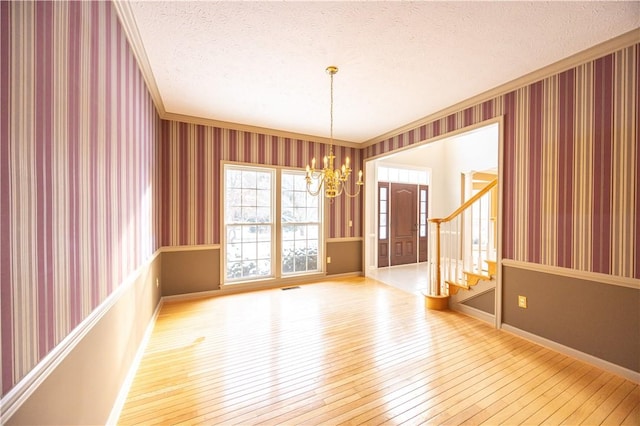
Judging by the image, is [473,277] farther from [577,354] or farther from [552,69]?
[552,69]

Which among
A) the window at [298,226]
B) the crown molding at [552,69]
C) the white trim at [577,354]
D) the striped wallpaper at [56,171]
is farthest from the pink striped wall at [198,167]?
the white trim at [577,354]

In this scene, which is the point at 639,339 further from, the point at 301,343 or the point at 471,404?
the point at 301,343

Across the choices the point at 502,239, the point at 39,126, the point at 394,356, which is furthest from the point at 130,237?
the point at 502,239

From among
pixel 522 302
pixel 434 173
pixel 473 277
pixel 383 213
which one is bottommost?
pixel 522 302

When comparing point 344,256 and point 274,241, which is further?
point 344,256

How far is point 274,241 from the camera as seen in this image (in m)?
4.85

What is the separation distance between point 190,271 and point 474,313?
161 inches

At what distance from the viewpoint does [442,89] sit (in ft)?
10.5

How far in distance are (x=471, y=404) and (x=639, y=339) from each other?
61.2 inches

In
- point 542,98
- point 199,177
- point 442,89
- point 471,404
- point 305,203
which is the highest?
point 442,89

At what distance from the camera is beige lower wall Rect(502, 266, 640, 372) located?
2.21 metres

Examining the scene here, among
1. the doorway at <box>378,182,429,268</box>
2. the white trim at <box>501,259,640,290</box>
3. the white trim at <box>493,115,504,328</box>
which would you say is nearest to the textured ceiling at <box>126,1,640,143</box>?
the white trim at <box>493,115,504,328</box>

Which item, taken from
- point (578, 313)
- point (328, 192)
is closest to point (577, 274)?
point (578, 313)

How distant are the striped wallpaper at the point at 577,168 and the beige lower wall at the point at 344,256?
2.99 meters
